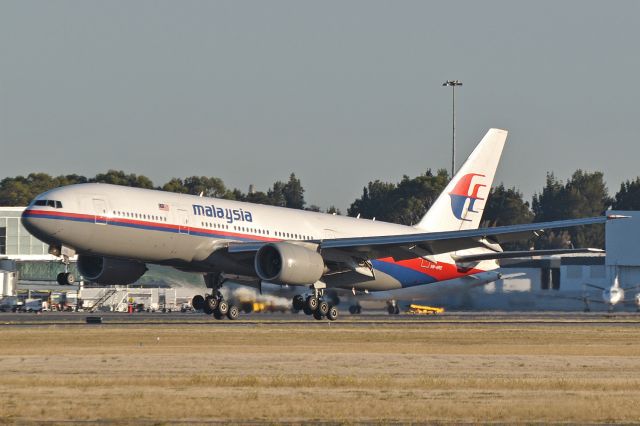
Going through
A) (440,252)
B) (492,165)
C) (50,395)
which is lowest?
(50,395)

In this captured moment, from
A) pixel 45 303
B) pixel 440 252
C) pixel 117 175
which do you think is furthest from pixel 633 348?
pixel 117 175

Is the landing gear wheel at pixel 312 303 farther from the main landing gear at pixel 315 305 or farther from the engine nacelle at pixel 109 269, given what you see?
the engine nacelle at pixel 109 269

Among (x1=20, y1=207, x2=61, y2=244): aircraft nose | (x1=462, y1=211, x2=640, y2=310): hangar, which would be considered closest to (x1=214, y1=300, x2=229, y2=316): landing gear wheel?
(x1=20, y1=207, x2=61, y2=244): aircraft nose

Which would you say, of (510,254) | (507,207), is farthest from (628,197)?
(510,254)

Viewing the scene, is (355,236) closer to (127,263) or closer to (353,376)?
(127,263)

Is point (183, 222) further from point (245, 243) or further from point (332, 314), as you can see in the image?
point (332, 314)

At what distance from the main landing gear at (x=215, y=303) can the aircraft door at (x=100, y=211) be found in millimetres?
8249

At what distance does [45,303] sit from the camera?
307 ft

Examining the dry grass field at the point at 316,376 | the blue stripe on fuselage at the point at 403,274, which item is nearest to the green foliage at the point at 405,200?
the blue stripe on fuselage at the point at 403,274

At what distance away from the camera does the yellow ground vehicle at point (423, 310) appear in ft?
243

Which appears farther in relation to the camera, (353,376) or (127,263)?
(127,263)

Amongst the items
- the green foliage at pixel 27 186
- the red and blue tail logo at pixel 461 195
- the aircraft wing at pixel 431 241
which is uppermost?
the green foliage at pixel 27 186

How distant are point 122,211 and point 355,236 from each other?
46.8 feet

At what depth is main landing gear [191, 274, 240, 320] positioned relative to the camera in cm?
5597
